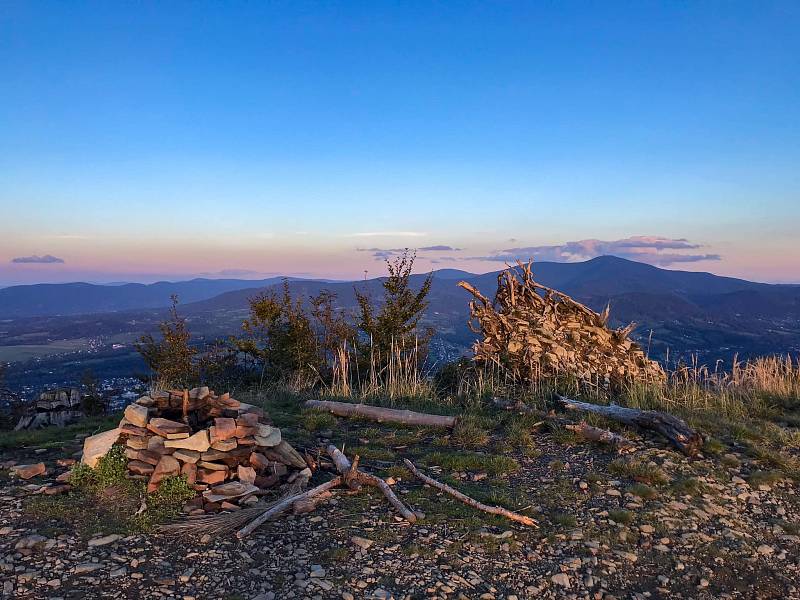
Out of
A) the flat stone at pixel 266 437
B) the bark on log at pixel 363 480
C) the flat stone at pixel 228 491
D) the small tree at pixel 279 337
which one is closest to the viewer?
the bark on log at pixel 363 480

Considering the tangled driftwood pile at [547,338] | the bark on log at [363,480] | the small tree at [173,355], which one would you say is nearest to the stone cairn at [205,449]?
the bark on log at [363,480]

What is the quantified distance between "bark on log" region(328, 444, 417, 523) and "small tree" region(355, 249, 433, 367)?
6883 mm

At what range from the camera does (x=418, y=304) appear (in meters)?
13.6

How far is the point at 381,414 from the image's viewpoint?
815 centimetres

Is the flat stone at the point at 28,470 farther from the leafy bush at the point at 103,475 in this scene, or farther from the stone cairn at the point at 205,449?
the stone cairn at the point at 205,449

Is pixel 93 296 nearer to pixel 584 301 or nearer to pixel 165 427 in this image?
pixel 584 301

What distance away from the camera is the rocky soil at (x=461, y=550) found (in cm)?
364

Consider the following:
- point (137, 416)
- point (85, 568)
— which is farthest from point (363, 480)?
point (137, 416)

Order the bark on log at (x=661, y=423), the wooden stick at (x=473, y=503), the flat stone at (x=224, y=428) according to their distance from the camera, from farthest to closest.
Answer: the bark on log at (x=661, y=423) < the flat stone at (x=224, y=428) < the wooden stick at (x=473, y=503)

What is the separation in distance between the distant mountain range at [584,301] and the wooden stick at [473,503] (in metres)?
7.36

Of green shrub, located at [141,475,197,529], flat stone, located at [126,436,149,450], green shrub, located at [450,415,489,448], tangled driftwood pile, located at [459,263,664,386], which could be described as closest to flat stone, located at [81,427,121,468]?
flat stone, located at [126,436,149,450]

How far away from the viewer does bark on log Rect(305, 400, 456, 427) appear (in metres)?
7.67

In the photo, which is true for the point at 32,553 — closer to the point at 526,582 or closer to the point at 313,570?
the point at 313,570

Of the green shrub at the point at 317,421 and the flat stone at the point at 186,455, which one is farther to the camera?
the green shrub at the point at 317,421
